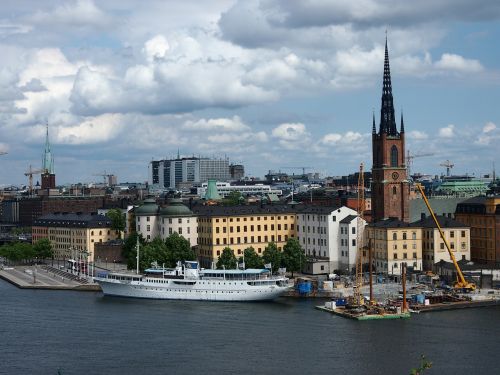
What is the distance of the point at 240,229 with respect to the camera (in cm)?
10388

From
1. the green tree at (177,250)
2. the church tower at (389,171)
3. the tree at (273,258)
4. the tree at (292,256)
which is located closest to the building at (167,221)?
the green tree at (177,250)

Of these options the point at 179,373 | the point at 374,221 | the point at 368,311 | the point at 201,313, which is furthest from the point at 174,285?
the point at 179,373

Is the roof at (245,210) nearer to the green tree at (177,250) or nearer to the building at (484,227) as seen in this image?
the green tree at (177,250)

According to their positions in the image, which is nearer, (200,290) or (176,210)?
(200,290)

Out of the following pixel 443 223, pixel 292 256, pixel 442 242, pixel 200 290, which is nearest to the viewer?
pixel 200 290

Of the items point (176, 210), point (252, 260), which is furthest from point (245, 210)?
point (252, 260)

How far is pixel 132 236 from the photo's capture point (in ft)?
358

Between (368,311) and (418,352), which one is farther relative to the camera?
(368,311)

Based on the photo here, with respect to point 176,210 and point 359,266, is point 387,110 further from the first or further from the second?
point 176,210

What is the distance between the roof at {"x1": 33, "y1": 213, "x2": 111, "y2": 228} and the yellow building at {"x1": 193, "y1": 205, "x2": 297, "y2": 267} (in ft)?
73.3

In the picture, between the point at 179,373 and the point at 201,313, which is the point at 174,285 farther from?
the point at 179,373


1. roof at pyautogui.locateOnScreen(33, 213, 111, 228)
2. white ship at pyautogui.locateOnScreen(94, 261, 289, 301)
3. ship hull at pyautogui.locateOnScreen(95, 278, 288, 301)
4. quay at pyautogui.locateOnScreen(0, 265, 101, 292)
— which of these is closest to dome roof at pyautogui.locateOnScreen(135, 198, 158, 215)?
quay at pyautogui.locateOnScreen(0, 265, 101, 292)

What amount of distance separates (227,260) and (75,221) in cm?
3966

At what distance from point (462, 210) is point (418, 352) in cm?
4571
